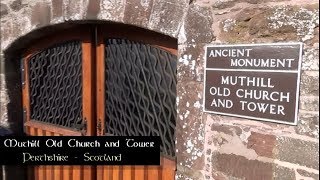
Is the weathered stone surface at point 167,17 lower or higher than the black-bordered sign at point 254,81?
higher

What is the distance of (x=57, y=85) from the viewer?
3.63 metres

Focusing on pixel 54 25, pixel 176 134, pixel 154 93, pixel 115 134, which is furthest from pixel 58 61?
pixel 176 134

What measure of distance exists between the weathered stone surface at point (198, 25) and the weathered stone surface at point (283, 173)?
2.95ft

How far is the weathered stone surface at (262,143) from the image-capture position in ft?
7.09

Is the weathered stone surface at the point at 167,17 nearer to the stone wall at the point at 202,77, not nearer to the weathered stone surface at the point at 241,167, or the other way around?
the stone wall at the point at 202,77

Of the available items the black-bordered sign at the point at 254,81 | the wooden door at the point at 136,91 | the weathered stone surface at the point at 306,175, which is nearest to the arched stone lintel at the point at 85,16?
the wooden door at the point at 136,91

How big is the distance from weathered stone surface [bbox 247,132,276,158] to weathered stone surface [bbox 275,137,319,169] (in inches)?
1.5

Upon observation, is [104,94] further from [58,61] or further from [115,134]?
[58,61]

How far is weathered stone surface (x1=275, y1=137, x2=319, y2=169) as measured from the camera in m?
2.00

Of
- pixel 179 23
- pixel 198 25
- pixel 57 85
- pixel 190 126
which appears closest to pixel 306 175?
pixel 190 126

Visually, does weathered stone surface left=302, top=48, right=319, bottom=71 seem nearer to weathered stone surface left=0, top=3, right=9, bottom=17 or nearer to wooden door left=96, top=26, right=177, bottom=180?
wooden door left=96, top=26, right=177, bottom=180

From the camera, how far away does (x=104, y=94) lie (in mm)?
3309

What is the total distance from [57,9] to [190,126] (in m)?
1.59

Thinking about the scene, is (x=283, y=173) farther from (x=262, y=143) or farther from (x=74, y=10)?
(x=74, y=10)
